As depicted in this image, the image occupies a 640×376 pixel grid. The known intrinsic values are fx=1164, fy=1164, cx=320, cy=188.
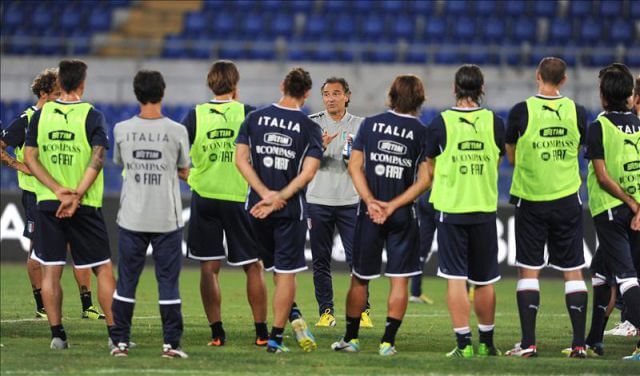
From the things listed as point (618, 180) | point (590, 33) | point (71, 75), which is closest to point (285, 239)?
point (71, 75)

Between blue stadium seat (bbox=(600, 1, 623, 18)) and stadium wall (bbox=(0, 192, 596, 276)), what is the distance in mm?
9490

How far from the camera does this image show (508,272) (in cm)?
1922

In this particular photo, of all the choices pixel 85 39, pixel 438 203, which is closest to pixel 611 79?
pixel 438 203

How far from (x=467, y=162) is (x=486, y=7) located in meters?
19.1

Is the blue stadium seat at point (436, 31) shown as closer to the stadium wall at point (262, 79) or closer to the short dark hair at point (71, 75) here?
the stadium wall at point (262, 79)

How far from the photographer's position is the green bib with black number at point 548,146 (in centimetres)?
960

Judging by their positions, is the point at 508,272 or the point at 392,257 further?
the point at 508,272

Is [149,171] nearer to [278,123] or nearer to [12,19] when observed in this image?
[278,123]

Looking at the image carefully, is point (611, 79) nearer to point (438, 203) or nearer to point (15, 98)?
point (438, 203)

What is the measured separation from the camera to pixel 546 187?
9617 millimetres

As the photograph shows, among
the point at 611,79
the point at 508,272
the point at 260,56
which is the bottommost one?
the point at 508,272

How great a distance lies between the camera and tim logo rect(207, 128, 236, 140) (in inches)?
391

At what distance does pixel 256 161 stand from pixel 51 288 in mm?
1961

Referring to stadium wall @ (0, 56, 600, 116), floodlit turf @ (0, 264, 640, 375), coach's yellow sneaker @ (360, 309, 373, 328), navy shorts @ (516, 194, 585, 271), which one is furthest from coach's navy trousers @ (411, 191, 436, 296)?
stadium wall @ (0, 56, 600, 116)
